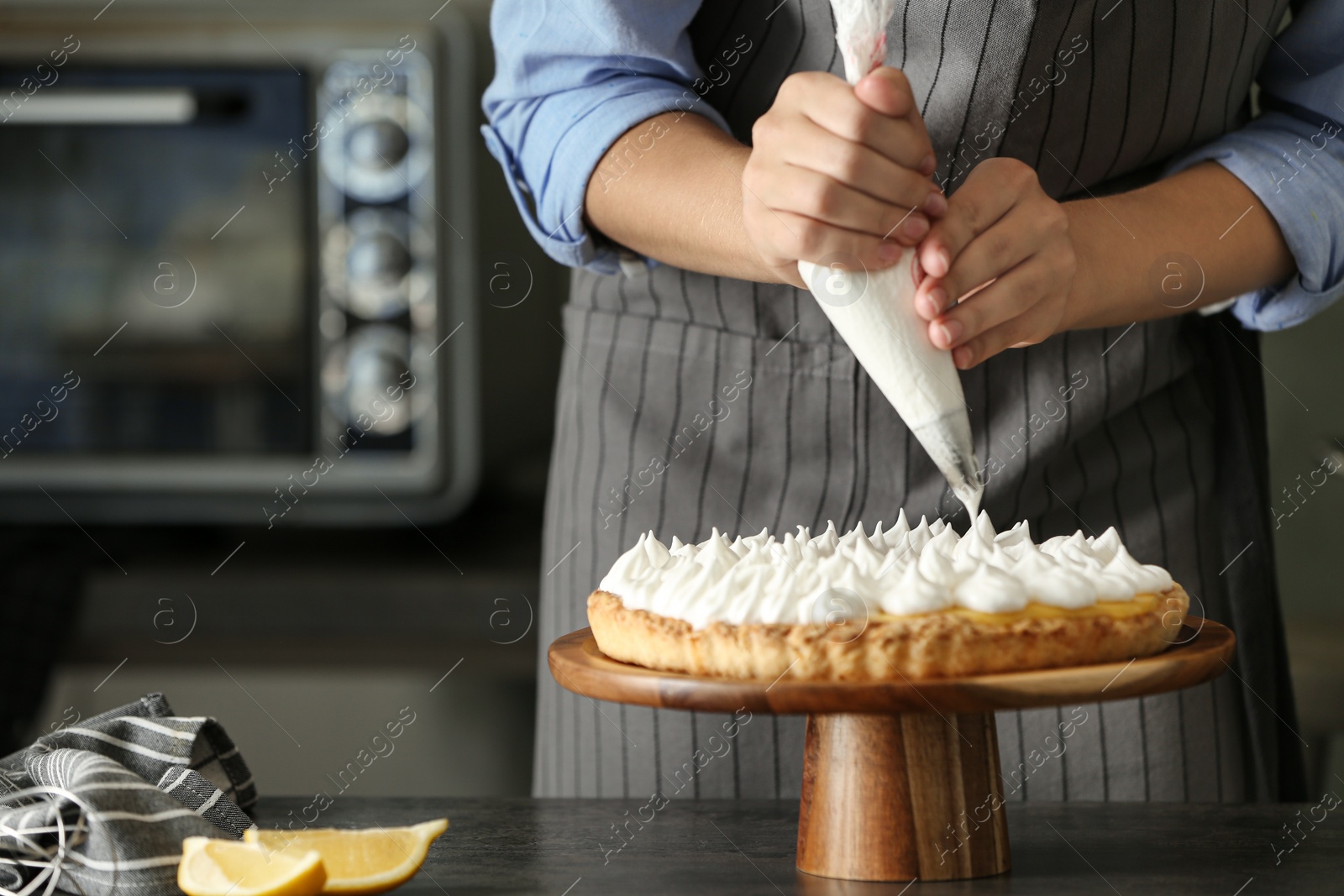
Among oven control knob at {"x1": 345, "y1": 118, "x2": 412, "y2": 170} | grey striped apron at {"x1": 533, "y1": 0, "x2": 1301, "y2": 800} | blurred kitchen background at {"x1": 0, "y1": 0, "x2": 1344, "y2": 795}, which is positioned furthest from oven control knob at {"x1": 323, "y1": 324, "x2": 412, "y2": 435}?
grey striped apron at {"x1": 533, "y1": 0, "x2": 1301, "y2": 800}

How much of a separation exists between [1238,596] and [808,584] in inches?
21.6

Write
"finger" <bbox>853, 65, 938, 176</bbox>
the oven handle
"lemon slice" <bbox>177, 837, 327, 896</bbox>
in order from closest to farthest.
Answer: "lemon slice" <bbox>177, 837, 327, 896</bbox> → "finger" <bbox>853, 65, 938, 176</bbox> → the oven handle

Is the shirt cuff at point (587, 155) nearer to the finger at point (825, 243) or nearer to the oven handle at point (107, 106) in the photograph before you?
the finger at point (825, 243)

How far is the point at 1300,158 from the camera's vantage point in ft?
3.15

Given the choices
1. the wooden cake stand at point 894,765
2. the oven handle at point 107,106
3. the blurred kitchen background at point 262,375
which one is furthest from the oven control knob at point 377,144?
the wooden cake stand at point 894,765

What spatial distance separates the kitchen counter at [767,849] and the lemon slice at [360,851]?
28 millimetres

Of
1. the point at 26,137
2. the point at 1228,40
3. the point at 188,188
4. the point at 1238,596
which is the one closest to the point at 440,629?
the point at 188,188

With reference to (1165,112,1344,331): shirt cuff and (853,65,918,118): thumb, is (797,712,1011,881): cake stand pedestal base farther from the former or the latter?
(1165,112,1344,331): shirt cuff

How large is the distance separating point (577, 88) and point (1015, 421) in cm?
42

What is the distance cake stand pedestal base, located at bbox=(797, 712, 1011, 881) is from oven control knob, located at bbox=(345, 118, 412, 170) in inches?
45.3

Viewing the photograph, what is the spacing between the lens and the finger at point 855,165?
2.28 feet

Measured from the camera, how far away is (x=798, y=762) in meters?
1.02

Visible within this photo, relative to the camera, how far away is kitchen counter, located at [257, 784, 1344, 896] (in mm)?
639

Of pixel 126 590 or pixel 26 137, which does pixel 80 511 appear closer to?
pixel 126 590
